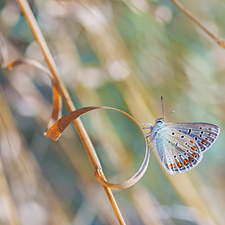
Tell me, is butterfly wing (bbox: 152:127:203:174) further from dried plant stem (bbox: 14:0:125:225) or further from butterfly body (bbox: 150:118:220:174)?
dried plant stem (bbox: 14:0:125:225)

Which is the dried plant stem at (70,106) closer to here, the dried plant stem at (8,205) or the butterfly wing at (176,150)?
the butterfly wing at (176,150)

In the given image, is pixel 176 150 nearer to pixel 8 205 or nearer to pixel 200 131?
pixel 200 131

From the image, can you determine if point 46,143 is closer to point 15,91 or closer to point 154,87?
point 15,91

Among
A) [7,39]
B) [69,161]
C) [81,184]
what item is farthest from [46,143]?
[7,39]

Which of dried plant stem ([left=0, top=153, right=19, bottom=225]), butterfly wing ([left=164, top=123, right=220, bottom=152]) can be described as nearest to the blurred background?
dried plant stem ([left=0, top=153, right=19, bottom=225])

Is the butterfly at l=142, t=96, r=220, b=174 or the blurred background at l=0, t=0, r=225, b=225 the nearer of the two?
the butterfly at l=142, t=96, r=220, b=174

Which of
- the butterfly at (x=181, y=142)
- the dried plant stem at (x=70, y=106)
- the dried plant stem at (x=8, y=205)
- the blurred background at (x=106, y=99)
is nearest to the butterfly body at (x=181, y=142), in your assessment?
the butterfly at (x=181, y=142)
